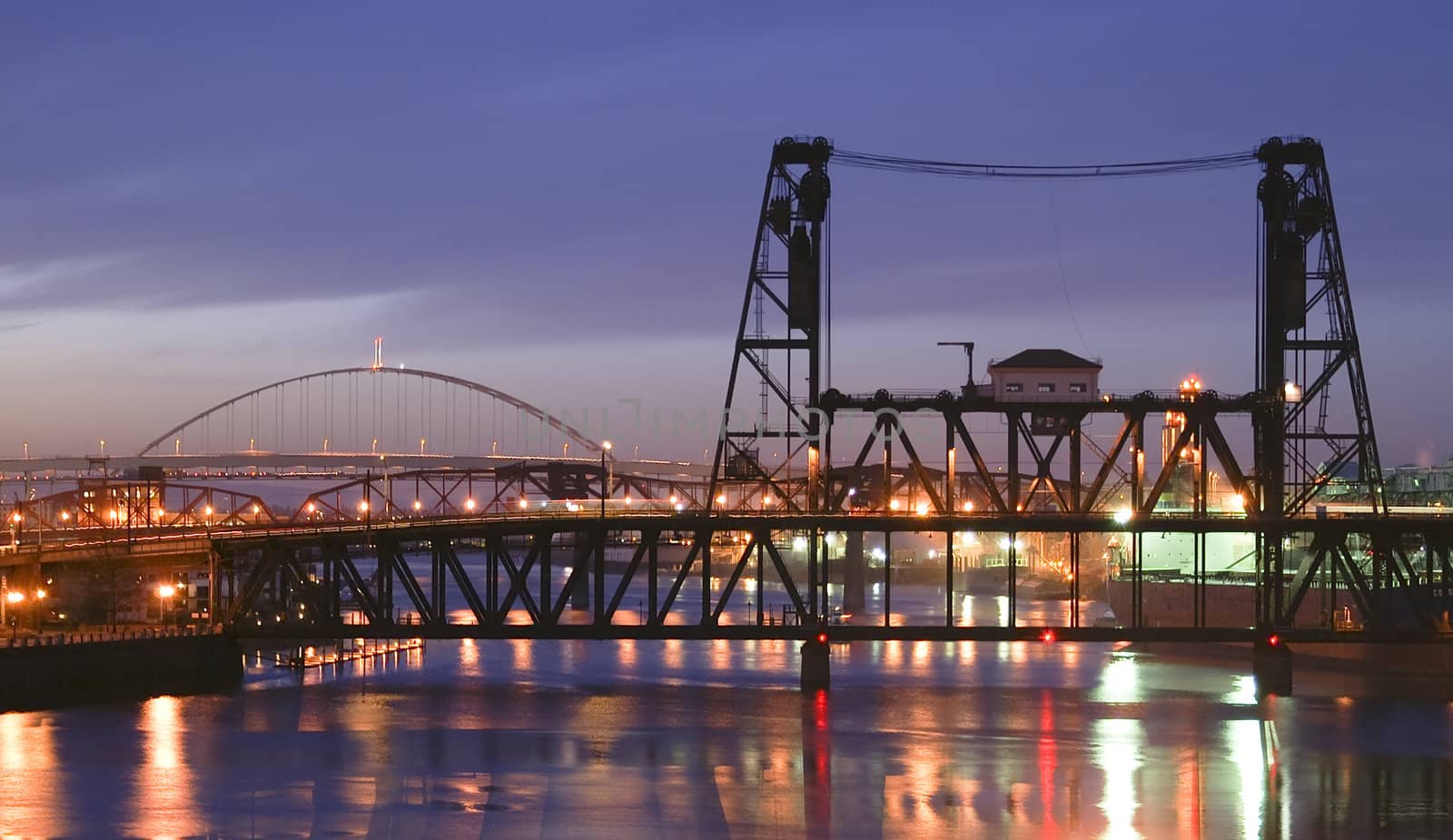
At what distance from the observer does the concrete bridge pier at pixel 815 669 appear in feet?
293

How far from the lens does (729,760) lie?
68250 mm

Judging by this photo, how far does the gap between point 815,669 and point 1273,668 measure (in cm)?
2217

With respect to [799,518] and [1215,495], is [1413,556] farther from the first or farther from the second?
[799,518]

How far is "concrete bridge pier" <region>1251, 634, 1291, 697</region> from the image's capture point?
89.8m

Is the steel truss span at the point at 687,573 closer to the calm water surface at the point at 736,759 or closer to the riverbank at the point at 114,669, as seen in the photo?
the riverbank at the point at 114,669

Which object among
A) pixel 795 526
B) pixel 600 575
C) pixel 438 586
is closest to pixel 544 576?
pixel 600 575

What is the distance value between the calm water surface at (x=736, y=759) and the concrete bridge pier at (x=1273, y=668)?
2.62 ft

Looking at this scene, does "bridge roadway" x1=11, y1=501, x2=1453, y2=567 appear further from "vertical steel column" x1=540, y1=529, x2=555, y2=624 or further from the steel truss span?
"vertical steel column" x1=540, y1=529, x2=555, y2=624

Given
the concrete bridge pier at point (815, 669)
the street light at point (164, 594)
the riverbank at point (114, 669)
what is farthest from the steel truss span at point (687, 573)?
the street light at point (164, 594)

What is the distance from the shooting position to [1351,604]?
111500mm

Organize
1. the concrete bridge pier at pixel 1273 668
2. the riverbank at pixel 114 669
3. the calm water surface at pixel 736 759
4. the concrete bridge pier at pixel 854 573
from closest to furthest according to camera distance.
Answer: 1. the calm water surface at pixel 736 759
2. the riverbank at pixel 114 669
3. the concrete bridge pier at pixel 1273 668
4. the concrete bridge pier at pixel 854 573

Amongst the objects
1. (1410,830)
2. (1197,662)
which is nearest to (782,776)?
(1410,830)

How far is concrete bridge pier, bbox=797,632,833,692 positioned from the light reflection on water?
212 cm

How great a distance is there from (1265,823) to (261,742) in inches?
1446
